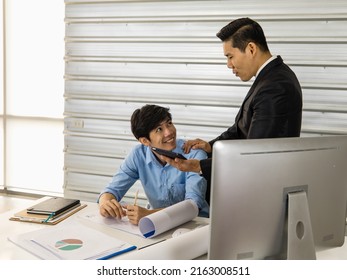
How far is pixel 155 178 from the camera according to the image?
2.40 meters

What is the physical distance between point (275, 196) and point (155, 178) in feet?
4.00

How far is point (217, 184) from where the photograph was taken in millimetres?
1150

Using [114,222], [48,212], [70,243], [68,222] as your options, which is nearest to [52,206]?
[48,212]

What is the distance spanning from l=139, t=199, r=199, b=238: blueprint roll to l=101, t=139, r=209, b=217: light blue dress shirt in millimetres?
296

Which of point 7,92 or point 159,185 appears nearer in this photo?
point 159,185

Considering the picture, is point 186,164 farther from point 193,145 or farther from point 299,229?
point 299,229

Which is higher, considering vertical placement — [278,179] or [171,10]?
[171,10]

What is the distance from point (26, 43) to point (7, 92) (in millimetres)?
594

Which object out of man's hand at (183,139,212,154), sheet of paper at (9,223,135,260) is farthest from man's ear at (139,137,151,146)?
sheet of paper at (9,223,135,260)

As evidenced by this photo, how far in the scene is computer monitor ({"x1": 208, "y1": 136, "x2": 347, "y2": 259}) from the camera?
1.17 m

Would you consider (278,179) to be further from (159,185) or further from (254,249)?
(159,185)
